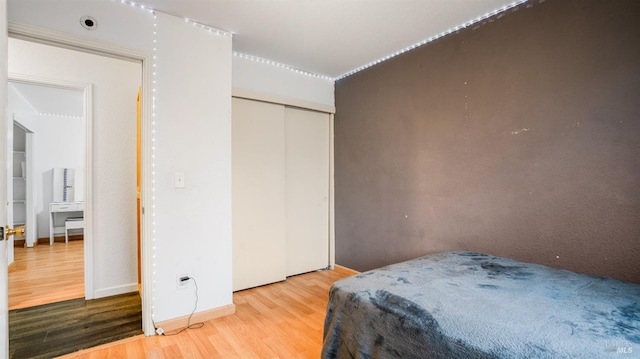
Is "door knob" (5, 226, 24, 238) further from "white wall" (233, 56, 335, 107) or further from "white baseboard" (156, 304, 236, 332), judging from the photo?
"white wall" (233, 56, 335, 107)

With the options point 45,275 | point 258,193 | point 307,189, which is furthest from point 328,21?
point 45,275

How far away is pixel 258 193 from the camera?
3189 millimetres

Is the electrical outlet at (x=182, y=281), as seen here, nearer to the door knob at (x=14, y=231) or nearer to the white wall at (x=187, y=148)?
the white wall at (x=187, y=148)

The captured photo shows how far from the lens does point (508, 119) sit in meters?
2.20

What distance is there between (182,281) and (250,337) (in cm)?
69

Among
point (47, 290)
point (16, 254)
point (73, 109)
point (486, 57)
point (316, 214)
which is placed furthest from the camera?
point (73, 109)

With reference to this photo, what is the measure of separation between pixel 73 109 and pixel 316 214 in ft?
16.4

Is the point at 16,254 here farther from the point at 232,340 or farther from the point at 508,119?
the point at 508,119

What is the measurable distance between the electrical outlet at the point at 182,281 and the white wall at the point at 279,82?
183 centimetres

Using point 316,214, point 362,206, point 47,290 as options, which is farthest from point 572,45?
point 47,290

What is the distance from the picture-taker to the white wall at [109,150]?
2.86 metres

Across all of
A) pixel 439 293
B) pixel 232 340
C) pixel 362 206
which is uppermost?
pixel 362 206

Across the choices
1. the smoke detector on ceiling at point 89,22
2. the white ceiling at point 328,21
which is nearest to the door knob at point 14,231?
the smoke detector on ceiling at point 89,22

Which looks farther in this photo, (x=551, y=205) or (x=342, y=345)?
(x=551, y=205)
